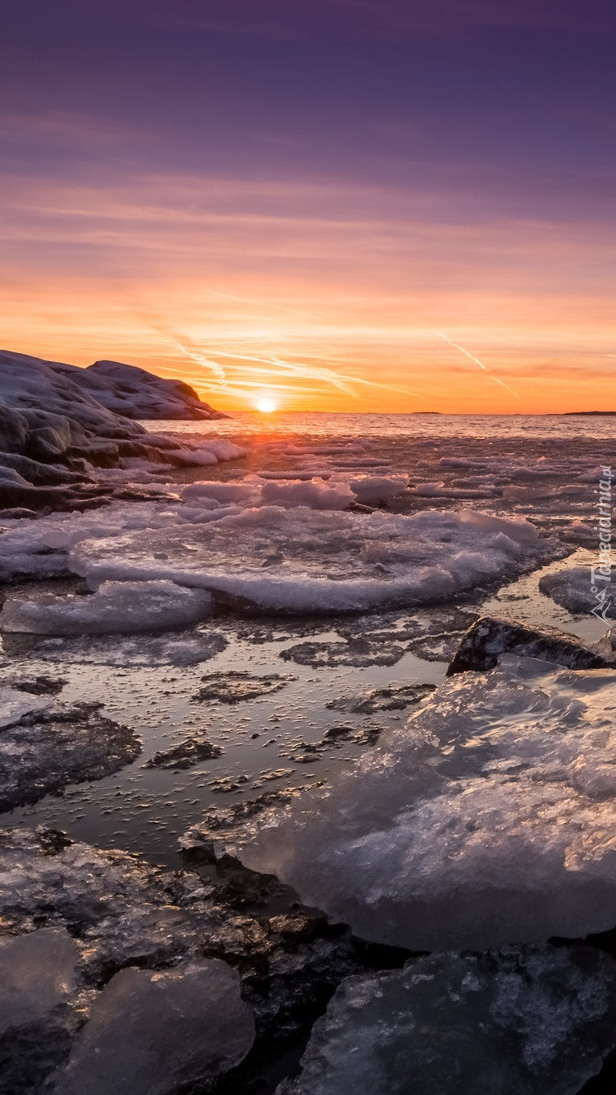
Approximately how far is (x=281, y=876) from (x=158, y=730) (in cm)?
→ 128

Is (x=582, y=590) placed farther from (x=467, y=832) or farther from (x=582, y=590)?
(x=467, y=832)

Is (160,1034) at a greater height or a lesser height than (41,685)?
lesser

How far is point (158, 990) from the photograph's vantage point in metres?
1.90

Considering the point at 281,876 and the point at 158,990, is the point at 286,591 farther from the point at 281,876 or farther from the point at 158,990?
the point at 158,990

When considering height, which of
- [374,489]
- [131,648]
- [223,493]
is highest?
[374,489]

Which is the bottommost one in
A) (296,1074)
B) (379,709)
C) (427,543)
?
(296,1074)

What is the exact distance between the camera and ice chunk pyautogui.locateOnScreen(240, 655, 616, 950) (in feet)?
6.91

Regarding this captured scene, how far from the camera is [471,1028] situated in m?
1.80

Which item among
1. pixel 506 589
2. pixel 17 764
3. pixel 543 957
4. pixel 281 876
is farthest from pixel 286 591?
pixel 543 957

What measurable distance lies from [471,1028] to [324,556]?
5.83 metres

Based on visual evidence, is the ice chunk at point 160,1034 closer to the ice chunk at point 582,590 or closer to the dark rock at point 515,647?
the dark rock at point 515,647

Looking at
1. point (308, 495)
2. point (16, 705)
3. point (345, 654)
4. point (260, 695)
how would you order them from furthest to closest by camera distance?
1. point (308, 495)
2. point (345, 654)
3. point (260, 695)
4. point (16, 705)

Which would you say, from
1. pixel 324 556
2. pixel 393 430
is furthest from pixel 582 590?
pixel 393 430

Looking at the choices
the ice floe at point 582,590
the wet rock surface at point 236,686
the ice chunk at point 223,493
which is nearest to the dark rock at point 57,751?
the wet rock surface at point 236,686
